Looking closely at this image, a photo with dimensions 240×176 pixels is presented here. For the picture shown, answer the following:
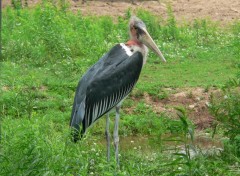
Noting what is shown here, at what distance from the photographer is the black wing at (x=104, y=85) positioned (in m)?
6.27

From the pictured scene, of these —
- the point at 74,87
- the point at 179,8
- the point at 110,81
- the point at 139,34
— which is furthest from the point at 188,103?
the point at 179,8

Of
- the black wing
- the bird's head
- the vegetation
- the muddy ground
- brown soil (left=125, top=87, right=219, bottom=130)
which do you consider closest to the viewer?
the vegetation

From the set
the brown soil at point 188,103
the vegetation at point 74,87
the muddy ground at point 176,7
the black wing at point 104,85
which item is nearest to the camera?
the vegetation at point 74,87

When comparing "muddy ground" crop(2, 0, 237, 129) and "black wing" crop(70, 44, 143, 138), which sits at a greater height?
"black wing" crop(70, 44, 143, 138)

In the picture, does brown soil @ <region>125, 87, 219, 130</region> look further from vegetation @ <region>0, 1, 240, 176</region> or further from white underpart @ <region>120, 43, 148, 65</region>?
white underpart @ <region>120, 43, 148, 65</region>

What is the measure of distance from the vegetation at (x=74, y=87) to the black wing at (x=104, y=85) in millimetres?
229

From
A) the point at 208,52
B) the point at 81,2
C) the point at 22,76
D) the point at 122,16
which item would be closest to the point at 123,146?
the point at 22,76

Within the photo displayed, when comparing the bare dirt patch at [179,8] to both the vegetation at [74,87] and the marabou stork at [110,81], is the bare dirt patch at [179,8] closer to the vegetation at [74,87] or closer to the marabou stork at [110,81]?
the vegetation at [74,87]

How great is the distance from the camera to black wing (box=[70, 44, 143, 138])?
20.6 feet

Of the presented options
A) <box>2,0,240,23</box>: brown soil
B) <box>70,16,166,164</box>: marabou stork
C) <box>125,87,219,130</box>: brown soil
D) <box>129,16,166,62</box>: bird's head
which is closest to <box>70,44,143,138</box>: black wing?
<box>70,16,166,164</box>: marabou stork

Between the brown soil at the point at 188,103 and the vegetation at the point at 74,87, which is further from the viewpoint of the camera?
the brown soil at the point at 188,103

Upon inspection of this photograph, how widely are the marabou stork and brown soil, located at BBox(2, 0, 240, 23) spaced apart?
748cm

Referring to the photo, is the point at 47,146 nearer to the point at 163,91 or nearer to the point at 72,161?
the point at 72,161

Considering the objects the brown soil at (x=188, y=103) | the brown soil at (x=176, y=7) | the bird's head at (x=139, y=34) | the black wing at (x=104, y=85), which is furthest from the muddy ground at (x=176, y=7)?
the black wing at (x=104, y=85)
